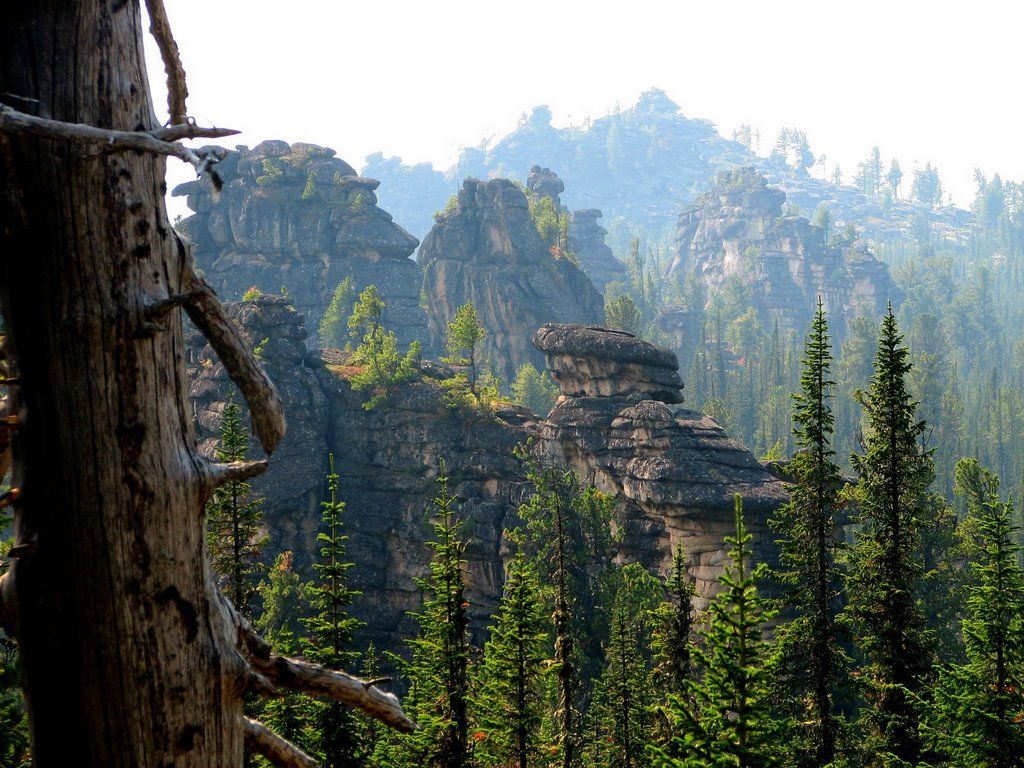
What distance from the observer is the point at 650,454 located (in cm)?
5006

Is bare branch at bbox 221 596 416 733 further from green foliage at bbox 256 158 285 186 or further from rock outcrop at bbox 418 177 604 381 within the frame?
green foliage at bbox 256 158 285 186

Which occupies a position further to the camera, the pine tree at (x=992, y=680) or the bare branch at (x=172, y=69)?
the pine tree at (x=992, y=680)

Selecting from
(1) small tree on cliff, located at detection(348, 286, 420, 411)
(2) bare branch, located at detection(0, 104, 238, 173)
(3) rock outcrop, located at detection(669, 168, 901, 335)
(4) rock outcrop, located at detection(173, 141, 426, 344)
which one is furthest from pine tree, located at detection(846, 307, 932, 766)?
(3) rock outcrop, located at detection(669, 168, 901, 335)

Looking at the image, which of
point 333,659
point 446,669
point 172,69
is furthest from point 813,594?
point 172,69

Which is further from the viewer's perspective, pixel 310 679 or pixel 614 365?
pixel 614 365

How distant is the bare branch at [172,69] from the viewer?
3.32 meters

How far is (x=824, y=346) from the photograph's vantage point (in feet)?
70.2

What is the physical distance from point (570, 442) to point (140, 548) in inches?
1993

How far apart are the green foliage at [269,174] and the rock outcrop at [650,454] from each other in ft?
141

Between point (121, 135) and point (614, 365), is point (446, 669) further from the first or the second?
point (614, 365)

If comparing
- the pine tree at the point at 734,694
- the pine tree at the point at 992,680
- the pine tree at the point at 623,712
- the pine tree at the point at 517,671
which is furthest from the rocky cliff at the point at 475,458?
the pine tree at the point at 734,694

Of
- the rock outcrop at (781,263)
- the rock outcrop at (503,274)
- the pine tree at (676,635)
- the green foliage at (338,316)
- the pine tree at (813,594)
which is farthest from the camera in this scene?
the rock outcrop at (781,263)

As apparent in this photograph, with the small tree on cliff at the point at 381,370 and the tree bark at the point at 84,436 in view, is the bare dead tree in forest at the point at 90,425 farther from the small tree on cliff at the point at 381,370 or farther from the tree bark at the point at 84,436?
the small tree on cliff at the point at 381,370

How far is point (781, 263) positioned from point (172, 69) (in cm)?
16608
